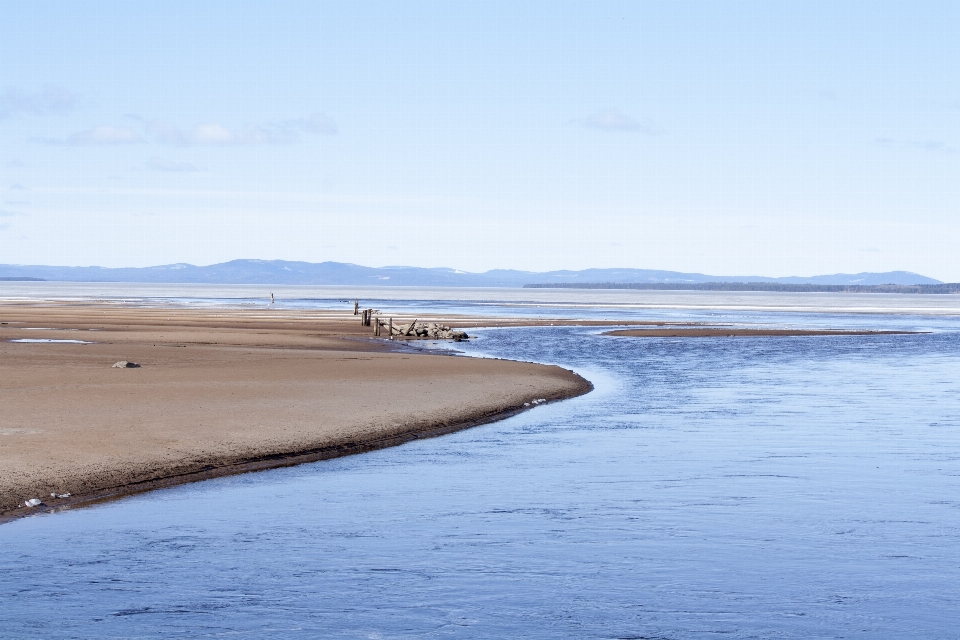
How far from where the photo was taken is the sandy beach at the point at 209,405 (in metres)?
16.2

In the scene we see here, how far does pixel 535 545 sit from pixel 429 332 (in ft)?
140

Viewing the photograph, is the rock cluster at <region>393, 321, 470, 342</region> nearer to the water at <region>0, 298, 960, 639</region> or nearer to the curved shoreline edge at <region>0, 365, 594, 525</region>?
the curved shoreline edge at <region>0, 365, 594, 525</region>

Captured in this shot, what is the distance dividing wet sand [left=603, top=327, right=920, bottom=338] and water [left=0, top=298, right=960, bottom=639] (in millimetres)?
38584

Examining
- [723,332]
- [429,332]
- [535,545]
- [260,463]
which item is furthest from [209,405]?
[723,332]

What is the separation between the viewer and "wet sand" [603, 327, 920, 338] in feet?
200

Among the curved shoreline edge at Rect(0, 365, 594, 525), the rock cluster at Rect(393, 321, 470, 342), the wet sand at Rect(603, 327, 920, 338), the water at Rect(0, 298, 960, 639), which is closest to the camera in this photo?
the water at Rect(0, 298, 960, 639)

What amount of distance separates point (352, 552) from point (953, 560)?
6769mm

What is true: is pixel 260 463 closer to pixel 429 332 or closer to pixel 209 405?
pixel 209 405

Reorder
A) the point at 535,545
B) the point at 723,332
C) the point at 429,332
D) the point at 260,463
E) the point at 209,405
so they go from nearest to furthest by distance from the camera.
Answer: the point at 535,545, the point at 260,463, the point at 209,405, the point at 429,332, the point at 723,332

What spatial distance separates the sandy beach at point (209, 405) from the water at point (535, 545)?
99cm

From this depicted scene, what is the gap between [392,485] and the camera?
642 inches

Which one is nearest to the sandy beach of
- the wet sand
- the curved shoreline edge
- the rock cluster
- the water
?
the curved shoreline edge

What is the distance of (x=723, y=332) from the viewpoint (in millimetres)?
64188

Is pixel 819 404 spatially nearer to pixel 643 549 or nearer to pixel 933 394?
pixel 933 394
